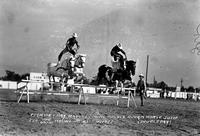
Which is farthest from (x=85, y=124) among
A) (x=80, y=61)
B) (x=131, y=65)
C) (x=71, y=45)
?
(x=131, y=65)

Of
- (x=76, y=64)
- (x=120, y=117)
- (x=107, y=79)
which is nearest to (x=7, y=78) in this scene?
(x=107, y=79)

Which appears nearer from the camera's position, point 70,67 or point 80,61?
point 70,67

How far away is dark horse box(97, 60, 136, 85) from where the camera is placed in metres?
25.1

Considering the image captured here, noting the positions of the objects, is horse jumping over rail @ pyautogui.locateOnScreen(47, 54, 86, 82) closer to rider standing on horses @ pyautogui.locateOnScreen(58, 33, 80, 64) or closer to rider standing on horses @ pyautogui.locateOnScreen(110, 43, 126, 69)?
rider standing on horses @ pyautogui.locateOnScreen(58, 33, 80, 64)

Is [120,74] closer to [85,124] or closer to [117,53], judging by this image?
[117,53]

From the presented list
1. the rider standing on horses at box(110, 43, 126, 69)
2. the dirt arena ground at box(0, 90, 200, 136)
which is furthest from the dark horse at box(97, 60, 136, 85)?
the dirt arena ground at box(0, 90, 200, 136)

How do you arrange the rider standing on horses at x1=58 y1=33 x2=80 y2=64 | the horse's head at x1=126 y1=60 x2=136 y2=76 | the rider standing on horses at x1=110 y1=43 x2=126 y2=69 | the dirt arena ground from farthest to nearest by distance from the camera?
the horse's head at x1=126 y1=60 x2=136 y2=76, the rider standing on horses at x1=110 y1=43 x2=126 y2=69, the rider standing on horses at x1=58 y1=33 x2=80 y2=64, the dirt arena ground

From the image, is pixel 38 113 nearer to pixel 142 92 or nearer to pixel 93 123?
pixel 93 123

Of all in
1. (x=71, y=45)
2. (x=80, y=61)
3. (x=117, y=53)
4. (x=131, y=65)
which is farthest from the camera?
(x=131, y=65)

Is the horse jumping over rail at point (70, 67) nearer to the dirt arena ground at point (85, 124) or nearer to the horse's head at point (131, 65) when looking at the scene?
the horse's head at point (131, 65)

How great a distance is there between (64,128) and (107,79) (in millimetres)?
17007

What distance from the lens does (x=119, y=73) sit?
25.1 metres

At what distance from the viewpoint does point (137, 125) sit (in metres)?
10.6

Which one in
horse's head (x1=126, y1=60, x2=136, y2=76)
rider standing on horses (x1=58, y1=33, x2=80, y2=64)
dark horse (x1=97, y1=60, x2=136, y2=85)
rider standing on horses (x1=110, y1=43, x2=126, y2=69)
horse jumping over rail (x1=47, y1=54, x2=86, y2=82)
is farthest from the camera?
horse's head (x1=126, y1=60, x2=136, y2=76)
